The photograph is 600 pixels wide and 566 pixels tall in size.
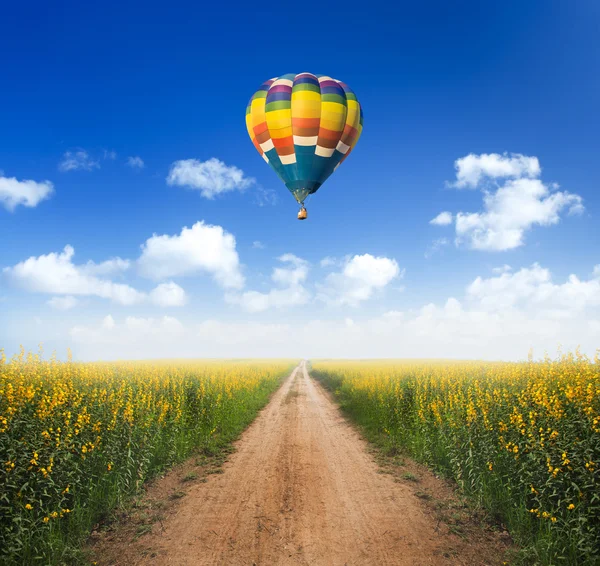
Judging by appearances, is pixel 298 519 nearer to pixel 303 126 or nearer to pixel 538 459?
pixel 538 459

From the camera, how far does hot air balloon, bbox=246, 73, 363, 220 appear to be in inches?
593

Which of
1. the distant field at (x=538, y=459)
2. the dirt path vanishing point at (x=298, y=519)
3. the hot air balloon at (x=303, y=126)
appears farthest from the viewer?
the hot air balloon at (x=303, y=126)

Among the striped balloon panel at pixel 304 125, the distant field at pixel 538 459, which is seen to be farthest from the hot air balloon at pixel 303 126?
the distant field at pixel 538 459

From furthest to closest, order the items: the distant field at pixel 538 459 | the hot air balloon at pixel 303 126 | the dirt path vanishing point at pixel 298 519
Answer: the hot air balloon at pixel 303 126 < the dirt path vanishing point at pixel 298 519 < the distant field at pixel 538 459

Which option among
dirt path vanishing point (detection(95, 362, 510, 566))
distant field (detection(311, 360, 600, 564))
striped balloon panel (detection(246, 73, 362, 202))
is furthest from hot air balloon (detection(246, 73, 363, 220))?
distant field (detection(311, 360, 600, 564))

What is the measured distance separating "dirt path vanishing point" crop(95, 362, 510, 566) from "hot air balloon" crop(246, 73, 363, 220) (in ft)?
34.8

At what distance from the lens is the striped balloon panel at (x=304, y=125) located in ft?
49.4

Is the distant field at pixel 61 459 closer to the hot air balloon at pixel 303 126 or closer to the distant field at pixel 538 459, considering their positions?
the distant field at pixel 538 459

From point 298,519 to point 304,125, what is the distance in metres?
14.0

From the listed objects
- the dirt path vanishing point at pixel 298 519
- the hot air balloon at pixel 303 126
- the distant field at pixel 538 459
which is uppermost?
the hot air balloon at pixel 303 126

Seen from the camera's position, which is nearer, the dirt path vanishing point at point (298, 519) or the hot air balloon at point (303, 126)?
the dirt path vanishing point at point (298, 519)

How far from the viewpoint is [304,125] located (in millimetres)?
14961

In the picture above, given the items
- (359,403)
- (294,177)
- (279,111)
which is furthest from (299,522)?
(279,111)

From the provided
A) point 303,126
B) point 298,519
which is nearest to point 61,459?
point 298,519
